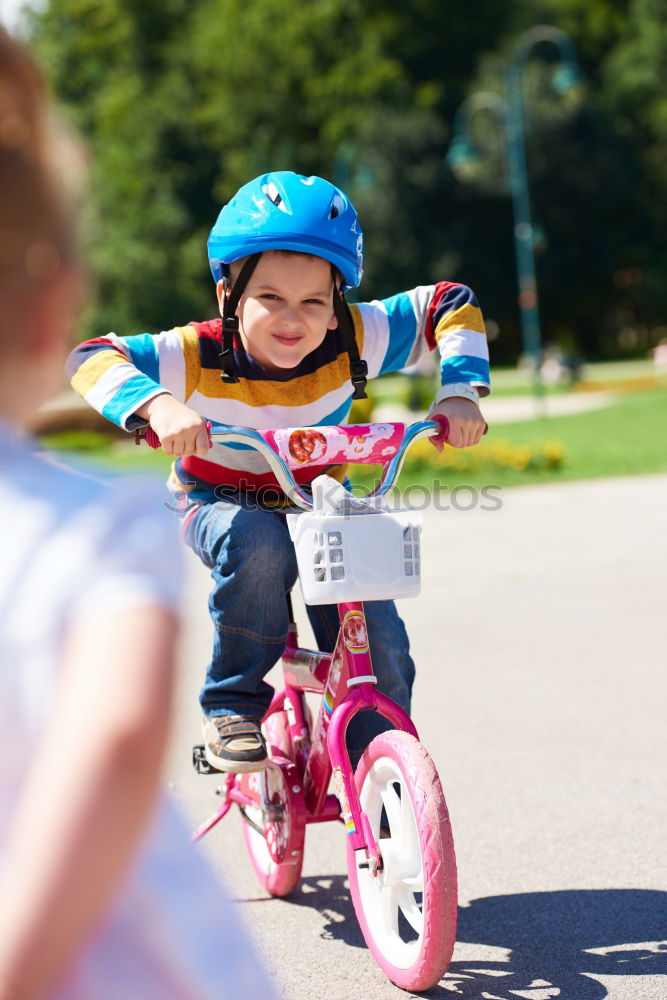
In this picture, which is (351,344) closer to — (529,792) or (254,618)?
(254,618)

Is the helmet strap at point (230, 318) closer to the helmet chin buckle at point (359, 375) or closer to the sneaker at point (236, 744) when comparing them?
the helmet chin buckle at point (359, 375)

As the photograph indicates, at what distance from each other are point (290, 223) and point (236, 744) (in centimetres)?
125

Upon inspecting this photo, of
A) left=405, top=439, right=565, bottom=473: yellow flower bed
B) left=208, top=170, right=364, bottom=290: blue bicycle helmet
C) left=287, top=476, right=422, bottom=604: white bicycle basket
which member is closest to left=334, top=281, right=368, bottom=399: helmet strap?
left=208, top=170, right=364, bottom=290: blue bicycle helmet

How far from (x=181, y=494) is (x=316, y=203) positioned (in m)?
0.85

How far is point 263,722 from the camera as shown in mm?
3561

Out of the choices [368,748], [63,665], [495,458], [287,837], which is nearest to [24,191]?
[63,665]

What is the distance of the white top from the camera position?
1053 millimetres

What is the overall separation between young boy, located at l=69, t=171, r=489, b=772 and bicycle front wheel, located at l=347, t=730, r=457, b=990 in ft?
0.74

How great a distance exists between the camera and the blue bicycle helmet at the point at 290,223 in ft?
10.00

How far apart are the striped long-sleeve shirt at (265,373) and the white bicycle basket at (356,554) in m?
0.51

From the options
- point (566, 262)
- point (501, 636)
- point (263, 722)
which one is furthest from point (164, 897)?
point (566, 262)

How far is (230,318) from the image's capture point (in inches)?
127

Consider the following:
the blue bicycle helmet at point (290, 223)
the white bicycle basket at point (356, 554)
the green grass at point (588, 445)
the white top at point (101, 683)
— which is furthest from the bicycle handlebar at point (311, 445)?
the green grass at point (588, 445)

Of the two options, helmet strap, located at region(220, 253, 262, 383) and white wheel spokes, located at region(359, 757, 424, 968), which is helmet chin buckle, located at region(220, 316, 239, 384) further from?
white wheel spokes, located at region(359, 757, 424, 968)
